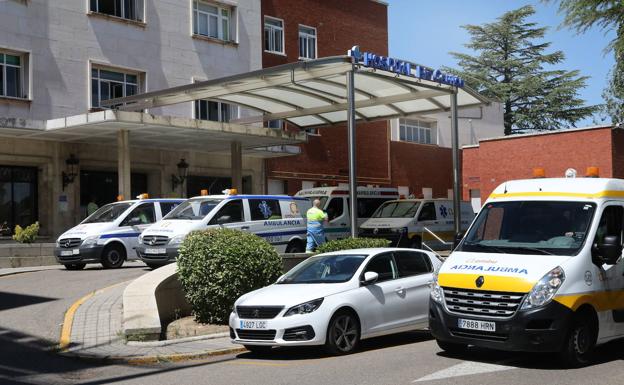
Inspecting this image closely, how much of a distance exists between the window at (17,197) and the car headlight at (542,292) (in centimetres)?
2159

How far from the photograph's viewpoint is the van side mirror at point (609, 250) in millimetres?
8938

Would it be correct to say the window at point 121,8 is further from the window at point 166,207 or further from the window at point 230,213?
the window at point 230,213

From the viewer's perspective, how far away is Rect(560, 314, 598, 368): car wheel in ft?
28.1

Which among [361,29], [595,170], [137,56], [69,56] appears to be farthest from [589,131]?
[595,170]

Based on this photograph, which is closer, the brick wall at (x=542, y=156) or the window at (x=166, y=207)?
the window at (x=166, y=207)

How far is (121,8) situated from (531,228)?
23103mm

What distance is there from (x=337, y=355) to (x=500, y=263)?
8.42 feet

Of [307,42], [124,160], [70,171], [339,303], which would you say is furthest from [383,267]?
[307,42]

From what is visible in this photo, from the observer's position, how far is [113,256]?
2048 cm

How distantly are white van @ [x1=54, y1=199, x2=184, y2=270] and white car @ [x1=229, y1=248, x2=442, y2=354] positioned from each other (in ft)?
32.9

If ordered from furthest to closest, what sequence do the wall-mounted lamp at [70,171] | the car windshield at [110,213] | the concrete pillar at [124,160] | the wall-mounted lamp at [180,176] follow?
1. the wall-mounted lamp at [180,176]
2. the wall-mounted lamp at [70,171]
3. the concrete pillar at [124,160]
4. the car windshield at [110,213]

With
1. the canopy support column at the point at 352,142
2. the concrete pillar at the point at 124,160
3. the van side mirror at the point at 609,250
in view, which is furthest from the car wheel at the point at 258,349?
the concrete pillar at the point at 124,160

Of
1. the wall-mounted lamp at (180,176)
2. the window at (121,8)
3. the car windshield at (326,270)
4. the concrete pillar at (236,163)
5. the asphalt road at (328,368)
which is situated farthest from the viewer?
the wall-mounted lamp at (180,176)

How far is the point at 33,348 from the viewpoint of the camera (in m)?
11.2
